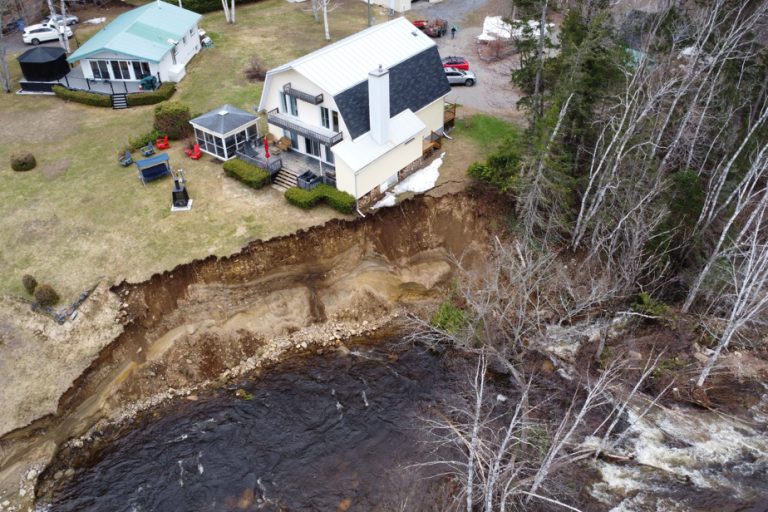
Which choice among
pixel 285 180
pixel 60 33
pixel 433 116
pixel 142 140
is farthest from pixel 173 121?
pixel 433 116

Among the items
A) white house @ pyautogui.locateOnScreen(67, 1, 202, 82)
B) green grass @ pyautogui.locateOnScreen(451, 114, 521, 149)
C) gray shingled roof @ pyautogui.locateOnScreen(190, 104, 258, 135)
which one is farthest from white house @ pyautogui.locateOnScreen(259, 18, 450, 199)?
white house @ pyautogui.locateOnScreen(67, 1, 202, 82)

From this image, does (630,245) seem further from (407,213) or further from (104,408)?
(104,408)

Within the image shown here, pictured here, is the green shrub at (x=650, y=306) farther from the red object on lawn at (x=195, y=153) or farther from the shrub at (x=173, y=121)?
the shrub at (x=173, y=121)

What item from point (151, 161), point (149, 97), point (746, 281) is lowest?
point (151, 161)

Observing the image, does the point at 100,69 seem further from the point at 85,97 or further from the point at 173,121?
the point at 173,121

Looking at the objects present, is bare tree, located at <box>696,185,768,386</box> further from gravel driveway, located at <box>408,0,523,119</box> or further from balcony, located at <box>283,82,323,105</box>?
balcony, located at <box>283,82,323,105</box>

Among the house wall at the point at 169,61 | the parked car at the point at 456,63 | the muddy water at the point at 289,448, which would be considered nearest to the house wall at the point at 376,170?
the muddy water at the point at 289,448

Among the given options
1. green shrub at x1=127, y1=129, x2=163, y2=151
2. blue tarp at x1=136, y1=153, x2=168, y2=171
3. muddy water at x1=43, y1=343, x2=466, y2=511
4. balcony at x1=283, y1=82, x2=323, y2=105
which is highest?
balcony at x1=283, y1=82, x2=323, y2=105
